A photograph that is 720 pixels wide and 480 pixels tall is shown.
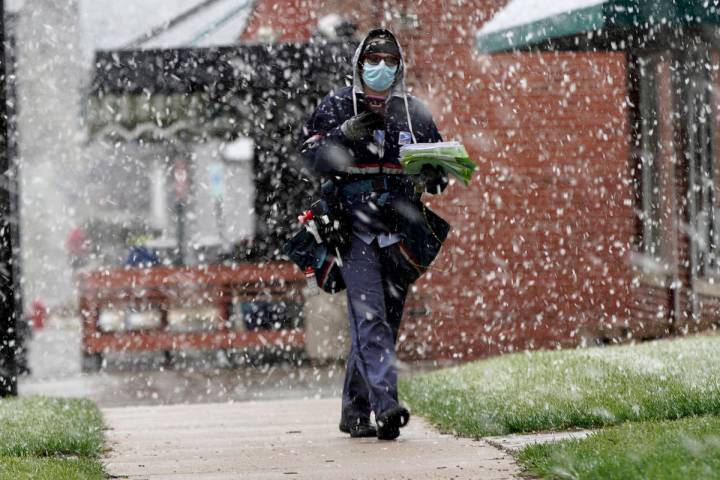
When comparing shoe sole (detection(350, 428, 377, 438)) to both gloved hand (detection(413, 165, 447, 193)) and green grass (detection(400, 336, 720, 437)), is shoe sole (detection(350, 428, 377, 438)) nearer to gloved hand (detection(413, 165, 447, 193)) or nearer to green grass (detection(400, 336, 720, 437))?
green grass (detection(400, 336, 720, 437))

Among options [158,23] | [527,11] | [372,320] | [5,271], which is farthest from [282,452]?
[158,23]

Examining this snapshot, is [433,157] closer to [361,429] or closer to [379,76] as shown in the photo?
[379,76]

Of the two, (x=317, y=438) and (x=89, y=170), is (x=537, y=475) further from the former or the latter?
(x=89, y=170)

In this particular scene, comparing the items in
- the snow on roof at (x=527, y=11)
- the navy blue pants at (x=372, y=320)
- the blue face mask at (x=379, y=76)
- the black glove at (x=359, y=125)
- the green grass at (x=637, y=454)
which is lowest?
the green grass at (x=637, y=454)

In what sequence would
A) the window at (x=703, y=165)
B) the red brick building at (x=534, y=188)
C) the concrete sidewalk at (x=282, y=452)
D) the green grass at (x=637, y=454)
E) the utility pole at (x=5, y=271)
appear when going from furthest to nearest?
the red brick building at (x=534, y=188), the window at (x=703, y=165), the utility pole at (x=5, y=271), the concrete sidewalk at (x=282, y=452), the green grass at (x=637, y=454)

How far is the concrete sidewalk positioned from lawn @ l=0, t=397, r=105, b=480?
117 millimetres

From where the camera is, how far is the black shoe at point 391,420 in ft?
17.9

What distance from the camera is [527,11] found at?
→ 38.1ft

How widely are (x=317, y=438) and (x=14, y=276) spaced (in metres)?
3.36

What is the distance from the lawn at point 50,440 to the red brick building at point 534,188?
5.38m

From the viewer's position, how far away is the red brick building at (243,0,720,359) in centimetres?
1237

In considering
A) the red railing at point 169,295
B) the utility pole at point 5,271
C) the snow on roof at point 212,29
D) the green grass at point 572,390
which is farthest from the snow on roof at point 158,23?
the green grass at point 572,390

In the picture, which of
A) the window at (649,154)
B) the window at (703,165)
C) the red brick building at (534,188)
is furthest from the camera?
the red brick building at (534,188)

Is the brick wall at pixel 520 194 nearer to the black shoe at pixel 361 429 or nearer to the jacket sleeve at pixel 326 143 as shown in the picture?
the black shoe at pixel 361 429
